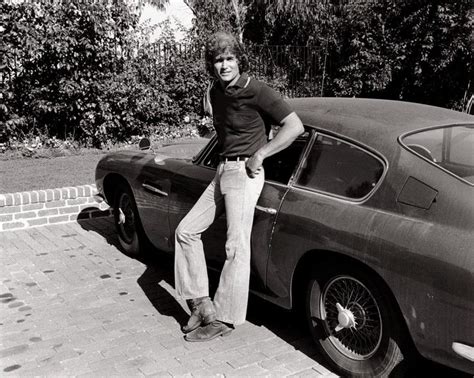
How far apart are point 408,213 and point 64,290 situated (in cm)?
294

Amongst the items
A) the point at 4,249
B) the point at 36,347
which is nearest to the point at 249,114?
the point at 36,347

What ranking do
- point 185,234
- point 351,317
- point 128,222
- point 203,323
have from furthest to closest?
point 128,222
point 203,323
point 185,234
point 351,317

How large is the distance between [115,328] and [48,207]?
9.65 ft

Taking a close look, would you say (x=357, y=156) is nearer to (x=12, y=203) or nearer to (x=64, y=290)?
(x=64, y=290)

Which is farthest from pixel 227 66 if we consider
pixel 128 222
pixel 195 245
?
pixel 128 222

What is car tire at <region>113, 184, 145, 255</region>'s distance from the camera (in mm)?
5266

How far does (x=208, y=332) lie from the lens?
3740 mm

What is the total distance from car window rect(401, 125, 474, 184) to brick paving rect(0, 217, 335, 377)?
4.57 feet

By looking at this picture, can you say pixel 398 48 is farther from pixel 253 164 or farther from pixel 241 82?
pixel 253 164

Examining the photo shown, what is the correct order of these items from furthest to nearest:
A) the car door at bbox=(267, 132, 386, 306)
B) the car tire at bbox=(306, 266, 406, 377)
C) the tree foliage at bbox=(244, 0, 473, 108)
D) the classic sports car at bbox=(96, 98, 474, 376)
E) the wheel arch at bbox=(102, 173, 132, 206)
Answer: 1. the tree foliage at bbox=(244, 0, 473, 108)
2. the wheel arch at bbox=(102, 173, 132, 206)
3. the car door at bbox=(267, 132, 386, 306)
4. the car tire at bbox=(306, 266, 406, 377)
5. the classic sports car at bbox=(96, 98, 474, 376)

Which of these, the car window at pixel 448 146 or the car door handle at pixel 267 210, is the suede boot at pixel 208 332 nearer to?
the car door handle at pixel 267 210

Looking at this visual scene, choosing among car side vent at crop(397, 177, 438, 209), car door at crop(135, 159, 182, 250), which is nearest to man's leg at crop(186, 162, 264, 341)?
car side vent at crop(397, 177, 438, 209)

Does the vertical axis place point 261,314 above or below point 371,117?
below

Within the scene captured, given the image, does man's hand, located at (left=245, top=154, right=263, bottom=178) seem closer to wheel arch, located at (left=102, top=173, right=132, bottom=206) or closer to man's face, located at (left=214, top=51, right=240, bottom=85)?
man's face, located at (left=214, top=51, right=240, bottom=85)
